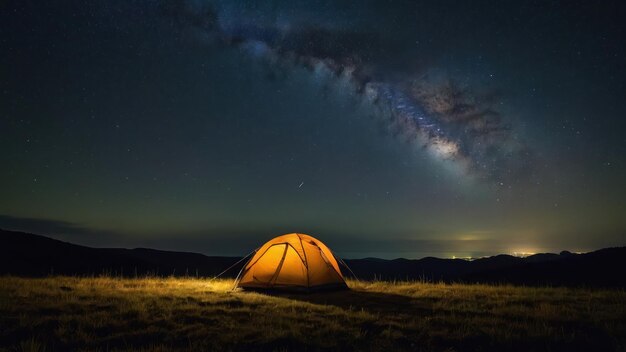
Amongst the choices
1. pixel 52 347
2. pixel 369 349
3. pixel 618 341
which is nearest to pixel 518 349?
pixel 618 341

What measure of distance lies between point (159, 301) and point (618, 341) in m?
10.2

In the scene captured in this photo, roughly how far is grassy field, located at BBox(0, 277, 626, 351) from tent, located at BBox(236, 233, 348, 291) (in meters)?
0.83

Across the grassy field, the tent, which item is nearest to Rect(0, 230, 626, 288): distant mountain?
the tent

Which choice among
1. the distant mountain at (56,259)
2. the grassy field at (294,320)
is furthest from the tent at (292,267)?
the distant mountain at (56,259)

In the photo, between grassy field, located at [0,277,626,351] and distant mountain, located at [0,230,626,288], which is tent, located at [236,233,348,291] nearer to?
grassy field, located at [0,277,626,351]

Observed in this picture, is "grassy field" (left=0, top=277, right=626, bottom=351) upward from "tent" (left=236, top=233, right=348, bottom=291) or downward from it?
downward

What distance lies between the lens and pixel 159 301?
36.1 feet

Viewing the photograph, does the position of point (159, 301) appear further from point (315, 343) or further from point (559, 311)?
point (559, 311)

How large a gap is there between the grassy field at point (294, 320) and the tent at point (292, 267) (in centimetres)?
83

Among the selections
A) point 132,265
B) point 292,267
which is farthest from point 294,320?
point 132,265

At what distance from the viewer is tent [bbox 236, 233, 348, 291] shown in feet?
48.3

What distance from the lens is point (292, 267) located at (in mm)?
14961

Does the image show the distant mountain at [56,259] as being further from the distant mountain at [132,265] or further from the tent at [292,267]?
the tent at [292,267]

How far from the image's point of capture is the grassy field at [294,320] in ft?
23.2
